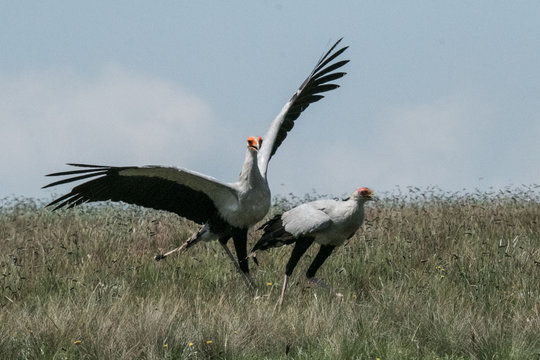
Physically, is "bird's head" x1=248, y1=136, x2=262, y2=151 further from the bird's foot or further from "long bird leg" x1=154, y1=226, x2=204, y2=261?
the bird's foot

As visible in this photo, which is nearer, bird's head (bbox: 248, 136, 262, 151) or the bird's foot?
bird's head (bbox: 248, 136, 262, 151)

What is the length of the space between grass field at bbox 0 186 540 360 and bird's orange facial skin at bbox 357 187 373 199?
810mm

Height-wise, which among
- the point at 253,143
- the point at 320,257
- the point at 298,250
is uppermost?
the point at 253,143

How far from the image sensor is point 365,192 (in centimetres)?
634

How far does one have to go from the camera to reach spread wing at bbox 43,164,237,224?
6809 mm

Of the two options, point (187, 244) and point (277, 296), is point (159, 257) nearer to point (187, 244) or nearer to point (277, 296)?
point (187, 244)

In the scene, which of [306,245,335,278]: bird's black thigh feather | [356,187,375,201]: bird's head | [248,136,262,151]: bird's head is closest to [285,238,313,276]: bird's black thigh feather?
[306,245,335,278]: bird's black thigh feather

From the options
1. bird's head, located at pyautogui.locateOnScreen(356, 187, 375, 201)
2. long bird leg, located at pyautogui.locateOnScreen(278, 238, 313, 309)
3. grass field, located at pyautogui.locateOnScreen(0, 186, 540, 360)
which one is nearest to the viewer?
grass field, located at pyautogui.locateOnScreen(0, 186, 540, 360)

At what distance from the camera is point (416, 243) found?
336 inches

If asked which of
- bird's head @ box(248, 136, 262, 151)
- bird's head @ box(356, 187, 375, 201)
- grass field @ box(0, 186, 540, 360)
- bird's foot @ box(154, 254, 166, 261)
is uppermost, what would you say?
bird's head @ box(248, 136, 262, 151)

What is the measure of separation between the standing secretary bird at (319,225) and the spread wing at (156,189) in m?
0.58

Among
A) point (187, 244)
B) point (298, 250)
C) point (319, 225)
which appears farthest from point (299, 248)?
point (187, 244)

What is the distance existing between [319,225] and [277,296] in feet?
3.51

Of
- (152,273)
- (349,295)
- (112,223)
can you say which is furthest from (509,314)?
(112,223)
